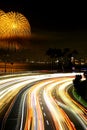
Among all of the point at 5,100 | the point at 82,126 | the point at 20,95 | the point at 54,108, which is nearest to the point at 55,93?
the point at 20,95

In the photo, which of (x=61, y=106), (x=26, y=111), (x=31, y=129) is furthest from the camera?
(x=61, y=106)

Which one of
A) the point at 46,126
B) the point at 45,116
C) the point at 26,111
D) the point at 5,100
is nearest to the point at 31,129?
the point at 46,126

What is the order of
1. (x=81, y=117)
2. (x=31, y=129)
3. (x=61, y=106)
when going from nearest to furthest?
(x=31, y=129) → (x=81, y=117) → (x=61, y=106)

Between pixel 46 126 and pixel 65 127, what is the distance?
8.93ft

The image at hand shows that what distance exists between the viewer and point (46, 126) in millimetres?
45688

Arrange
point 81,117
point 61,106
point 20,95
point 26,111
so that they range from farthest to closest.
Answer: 1. point 20,95
2. point 61,106
3. point 26,111
4. point 81,117

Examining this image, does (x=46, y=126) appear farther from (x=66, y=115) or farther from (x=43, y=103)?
(x=43, y=103)

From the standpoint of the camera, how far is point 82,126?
46156 millimetres

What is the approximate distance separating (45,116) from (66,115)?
337 cm

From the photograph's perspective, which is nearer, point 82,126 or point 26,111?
point 82,126

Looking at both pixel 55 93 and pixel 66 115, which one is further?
pixel 55 93

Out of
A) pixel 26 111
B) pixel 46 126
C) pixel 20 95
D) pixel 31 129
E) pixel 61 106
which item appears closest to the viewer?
pixel 31 129

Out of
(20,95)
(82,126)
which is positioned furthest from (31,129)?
(20,95)

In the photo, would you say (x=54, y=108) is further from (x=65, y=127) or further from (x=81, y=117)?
(x=65, y=127)
